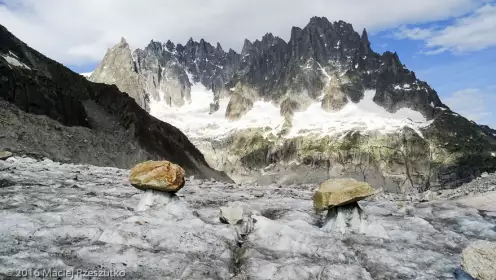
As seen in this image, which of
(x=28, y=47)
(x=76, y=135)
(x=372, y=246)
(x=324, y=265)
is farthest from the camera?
(x=28, y=47)

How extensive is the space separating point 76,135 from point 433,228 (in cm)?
6915

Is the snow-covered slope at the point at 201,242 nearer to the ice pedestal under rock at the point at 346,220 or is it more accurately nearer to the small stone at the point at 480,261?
the ice pedestal under rock at the point at 346,220

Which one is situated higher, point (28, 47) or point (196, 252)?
point (28, 47)

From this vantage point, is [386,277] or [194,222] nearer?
[386,277]

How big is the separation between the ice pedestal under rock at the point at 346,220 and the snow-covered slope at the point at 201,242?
483 mm

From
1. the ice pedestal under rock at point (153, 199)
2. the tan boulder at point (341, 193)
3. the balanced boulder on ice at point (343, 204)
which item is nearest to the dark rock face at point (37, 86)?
the ice pedestal under rock at point (153, 199)

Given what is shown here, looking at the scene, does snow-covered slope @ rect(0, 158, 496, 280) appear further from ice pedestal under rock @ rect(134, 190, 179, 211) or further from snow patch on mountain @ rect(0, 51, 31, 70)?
snow patch on mountain @ rect(0, 51, 31, 70)

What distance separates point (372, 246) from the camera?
57.8 ft

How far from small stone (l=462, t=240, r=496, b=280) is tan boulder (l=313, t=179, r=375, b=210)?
5.50 meters

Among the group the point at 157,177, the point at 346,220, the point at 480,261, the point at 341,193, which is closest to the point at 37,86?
the point at 157,177

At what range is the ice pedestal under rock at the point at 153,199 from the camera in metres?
20.7

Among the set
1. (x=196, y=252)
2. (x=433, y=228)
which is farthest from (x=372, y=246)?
(x=196, y=252)

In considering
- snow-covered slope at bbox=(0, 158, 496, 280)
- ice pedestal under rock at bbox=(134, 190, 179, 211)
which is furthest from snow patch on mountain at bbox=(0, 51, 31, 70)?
ice pedestal under rock at bbox=(134, 190, 179, 211)

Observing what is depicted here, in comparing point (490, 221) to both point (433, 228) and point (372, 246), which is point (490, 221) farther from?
point (372, 246)
